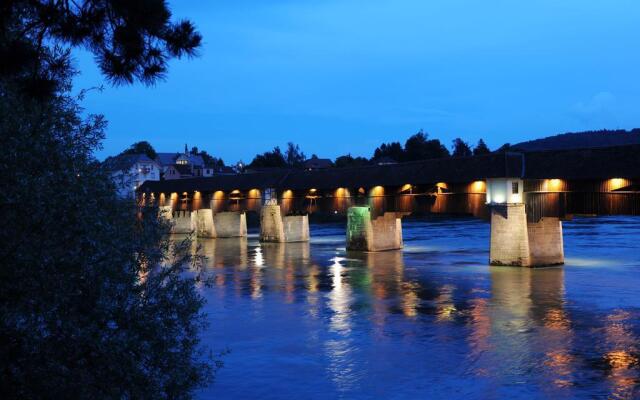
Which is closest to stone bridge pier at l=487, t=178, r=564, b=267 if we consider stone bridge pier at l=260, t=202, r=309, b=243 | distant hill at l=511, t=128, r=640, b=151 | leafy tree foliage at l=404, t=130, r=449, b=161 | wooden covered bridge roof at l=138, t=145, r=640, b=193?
wooden covered bridge roof at l=138, t=145, r=640, b=193

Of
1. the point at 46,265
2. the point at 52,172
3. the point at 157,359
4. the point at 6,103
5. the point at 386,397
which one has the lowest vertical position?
the point at 386,397

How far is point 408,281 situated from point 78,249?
2557 cm

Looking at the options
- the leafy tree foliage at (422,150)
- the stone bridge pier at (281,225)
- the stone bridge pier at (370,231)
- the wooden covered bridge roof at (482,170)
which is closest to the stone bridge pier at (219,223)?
the stone bridge pier at (281,225)

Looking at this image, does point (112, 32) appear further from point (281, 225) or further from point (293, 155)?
point (293, 155)

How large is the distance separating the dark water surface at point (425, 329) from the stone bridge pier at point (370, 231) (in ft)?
15.7

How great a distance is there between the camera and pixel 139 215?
11.5 metres

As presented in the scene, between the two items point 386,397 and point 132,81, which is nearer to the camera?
point 132,81

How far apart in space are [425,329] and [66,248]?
15013mm

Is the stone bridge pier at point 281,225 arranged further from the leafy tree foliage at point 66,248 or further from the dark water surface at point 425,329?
the leafy tree foliage at point 66,248

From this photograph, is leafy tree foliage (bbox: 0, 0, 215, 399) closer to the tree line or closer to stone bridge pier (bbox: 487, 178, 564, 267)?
stone bridge pier (bbox: 487, 178, 564, 267)

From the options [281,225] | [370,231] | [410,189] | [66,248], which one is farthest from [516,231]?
[66,248]

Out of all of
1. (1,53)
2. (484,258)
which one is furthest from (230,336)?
(484,258)

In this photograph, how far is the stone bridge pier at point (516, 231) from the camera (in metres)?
34.6

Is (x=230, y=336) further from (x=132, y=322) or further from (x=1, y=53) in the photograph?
(x=1, y=53)
